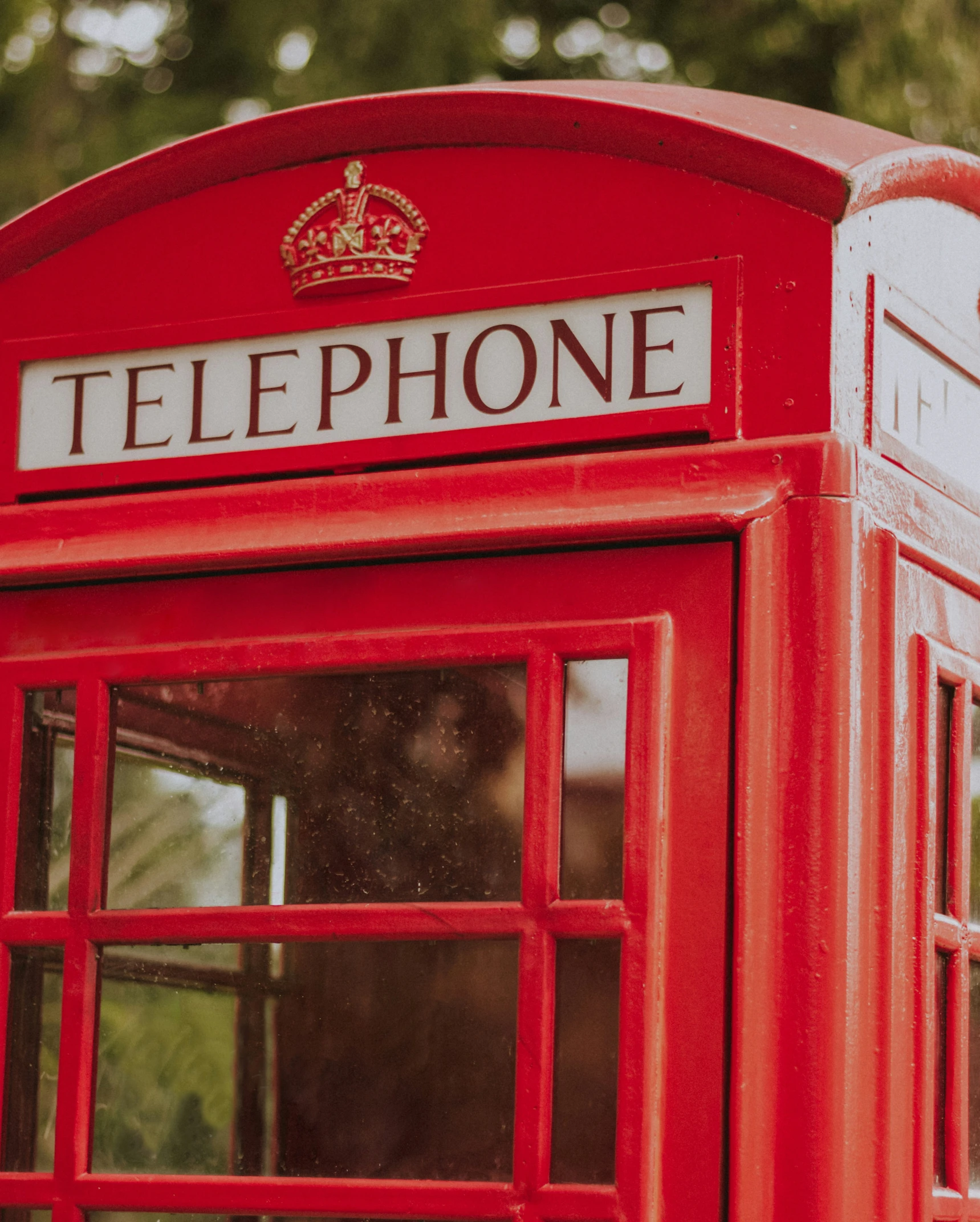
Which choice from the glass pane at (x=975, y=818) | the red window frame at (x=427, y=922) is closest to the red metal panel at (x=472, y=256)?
the red window frame at (x=427, y=922)

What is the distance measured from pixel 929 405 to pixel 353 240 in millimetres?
674

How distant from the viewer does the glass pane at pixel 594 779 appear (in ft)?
5.73

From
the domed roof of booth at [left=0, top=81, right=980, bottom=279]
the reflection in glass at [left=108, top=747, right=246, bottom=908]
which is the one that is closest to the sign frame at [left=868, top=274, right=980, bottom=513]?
the domed roof of booth at [left=0, top=81, right=980, bottom=279]

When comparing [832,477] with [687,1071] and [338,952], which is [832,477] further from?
[338,952]

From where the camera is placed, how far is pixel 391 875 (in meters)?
1.87

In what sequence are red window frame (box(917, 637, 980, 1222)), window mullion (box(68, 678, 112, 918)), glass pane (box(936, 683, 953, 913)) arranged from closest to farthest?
red window frame (box(917, 637, 980, 1222)), glass pane (box(936, 683, 953, 913)), window mullion (box(68, 678, 112, 918))

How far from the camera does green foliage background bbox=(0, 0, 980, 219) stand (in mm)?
5980

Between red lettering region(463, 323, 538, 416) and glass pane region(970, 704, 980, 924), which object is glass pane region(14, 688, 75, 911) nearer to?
red lettering region(463, 323, 538, 416)

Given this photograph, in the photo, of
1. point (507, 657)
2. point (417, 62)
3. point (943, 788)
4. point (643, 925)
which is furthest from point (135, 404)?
point (417, 62)

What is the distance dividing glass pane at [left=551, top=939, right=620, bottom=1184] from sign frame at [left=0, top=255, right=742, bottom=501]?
53cm

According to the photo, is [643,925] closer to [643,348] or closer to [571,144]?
[643,348]

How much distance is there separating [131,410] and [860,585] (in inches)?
34.7

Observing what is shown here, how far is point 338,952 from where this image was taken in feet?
6.89

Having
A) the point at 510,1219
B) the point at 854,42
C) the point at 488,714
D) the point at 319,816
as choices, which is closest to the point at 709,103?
the point at 488,714
